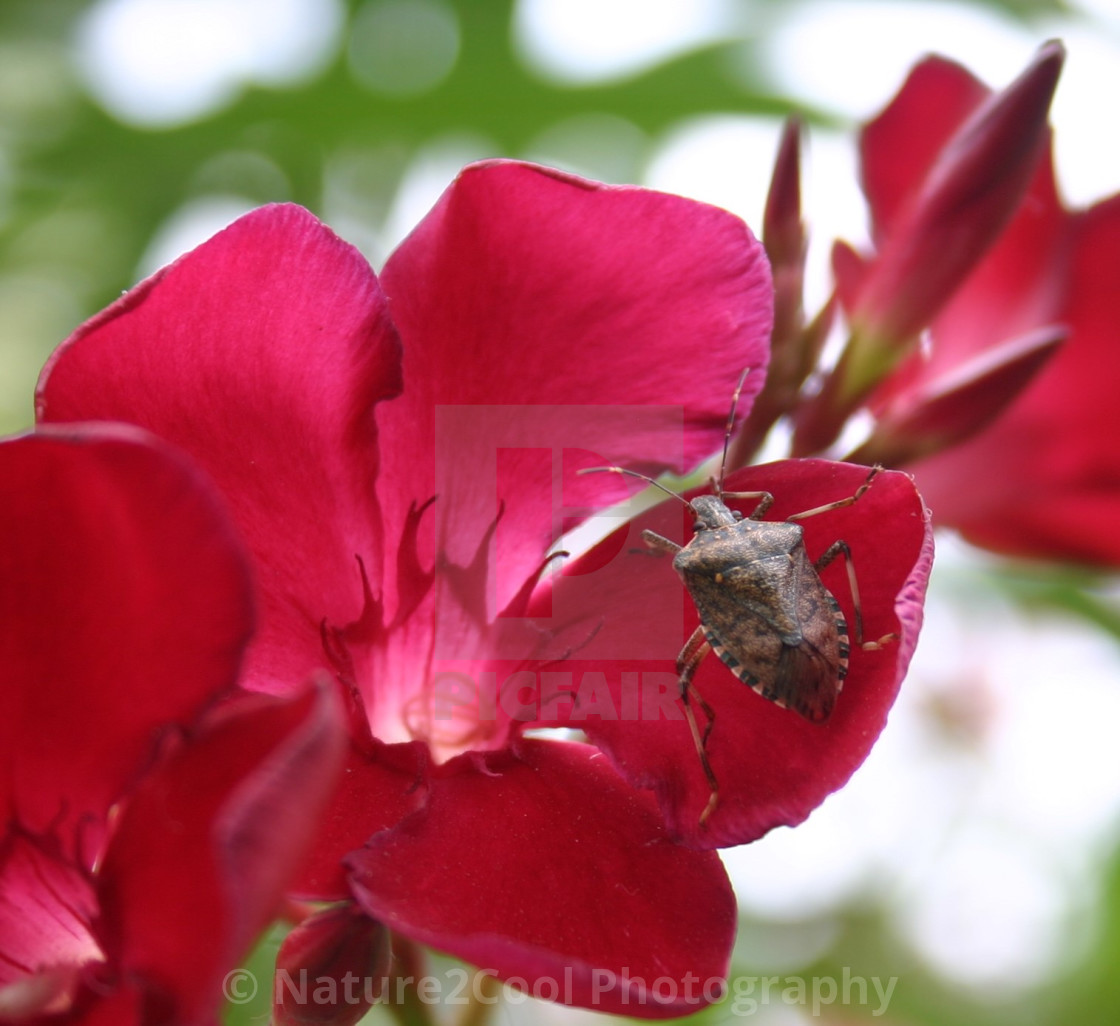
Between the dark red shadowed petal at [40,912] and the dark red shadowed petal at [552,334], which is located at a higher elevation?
the dark red shadowed petal at [552,334]

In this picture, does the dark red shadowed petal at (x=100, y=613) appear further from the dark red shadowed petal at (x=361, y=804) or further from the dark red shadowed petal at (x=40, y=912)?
the dark red shadowed petal at (x=361, y=804)

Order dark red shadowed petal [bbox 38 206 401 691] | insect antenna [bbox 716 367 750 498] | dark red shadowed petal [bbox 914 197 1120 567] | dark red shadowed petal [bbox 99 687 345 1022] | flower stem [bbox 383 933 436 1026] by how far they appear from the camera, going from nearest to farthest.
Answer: dark red shadowed petal [bbox 99 687 345 1022] → dark red shadowed petal [bbox 38 206 401 691] → insect antenna [bbox 716 367 750 498] → flower stem [bbox 383 933 436 1026] → dark red shadowed petal [bbox 914 197 1120 567]

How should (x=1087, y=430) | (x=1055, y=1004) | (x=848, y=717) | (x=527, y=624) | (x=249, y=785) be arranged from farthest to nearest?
(x=1055, y=1004) < (x=1087, y=430) < (x=527, y=624) < (x=848, y=717) < (x=249, y=785)

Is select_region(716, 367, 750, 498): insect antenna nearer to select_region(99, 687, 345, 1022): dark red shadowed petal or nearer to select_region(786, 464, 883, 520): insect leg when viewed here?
select_region(786, 464, 883, 520): insect leg

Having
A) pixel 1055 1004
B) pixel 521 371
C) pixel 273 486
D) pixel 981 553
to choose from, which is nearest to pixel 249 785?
pixel 273 486

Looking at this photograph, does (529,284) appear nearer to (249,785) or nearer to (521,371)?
(521,371)

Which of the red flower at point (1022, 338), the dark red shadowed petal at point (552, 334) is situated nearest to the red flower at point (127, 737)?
the dark red shadowed petal at point (552, 334)

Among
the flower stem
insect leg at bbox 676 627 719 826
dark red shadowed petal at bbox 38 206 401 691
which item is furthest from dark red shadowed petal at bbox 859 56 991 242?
the flower stem

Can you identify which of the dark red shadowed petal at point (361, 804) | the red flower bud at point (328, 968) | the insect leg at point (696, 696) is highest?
the insect leg at point (696, 696)
